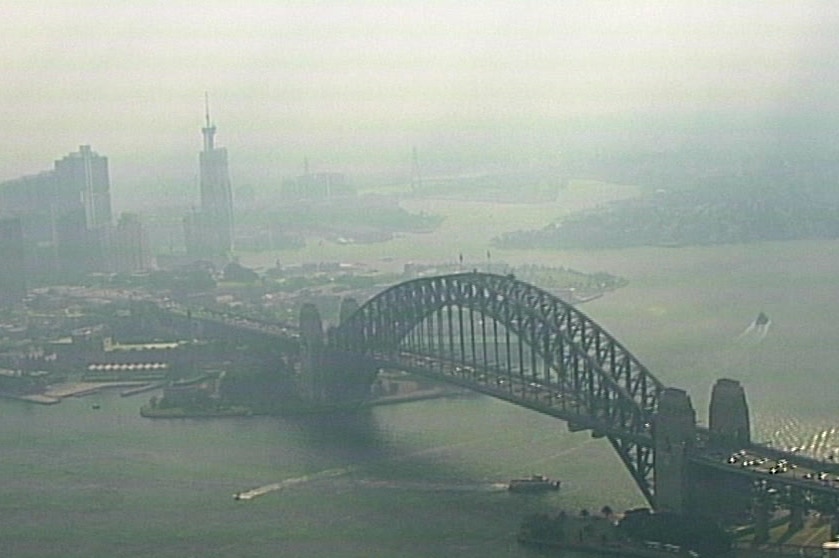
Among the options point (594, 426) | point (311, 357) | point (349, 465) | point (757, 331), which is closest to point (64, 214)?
point (311, 357)

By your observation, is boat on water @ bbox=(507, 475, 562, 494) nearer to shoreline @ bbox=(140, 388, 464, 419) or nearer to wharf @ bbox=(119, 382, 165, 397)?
shoreline @ bbox=(140, 388, 464, 419)

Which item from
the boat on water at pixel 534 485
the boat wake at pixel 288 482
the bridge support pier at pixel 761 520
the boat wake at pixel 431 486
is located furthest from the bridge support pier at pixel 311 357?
the bridge support pier at pixel 761 520

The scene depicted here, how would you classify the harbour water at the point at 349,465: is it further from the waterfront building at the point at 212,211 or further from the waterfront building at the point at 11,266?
the waterfront building at the point at 212,211

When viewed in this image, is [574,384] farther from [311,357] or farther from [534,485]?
[311,357]

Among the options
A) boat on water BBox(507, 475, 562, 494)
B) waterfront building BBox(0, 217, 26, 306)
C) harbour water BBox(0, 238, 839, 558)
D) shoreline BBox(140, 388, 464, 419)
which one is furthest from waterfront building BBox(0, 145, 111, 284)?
boat on water BBox(507, 475, 562, 494)

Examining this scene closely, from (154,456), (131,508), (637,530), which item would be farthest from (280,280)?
(637,530)

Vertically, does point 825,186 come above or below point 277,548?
above

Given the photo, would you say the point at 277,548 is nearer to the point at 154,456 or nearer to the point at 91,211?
the point at 154,456
